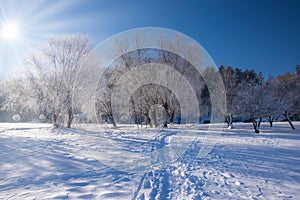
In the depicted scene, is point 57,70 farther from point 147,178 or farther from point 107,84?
point 147,178

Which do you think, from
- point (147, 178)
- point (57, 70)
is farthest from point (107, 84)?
point (147, 178)

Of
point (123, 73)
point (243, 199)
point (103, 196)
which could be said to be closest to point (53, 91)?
point (123, 73)

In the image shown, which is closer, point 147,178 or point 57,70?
point 147,178

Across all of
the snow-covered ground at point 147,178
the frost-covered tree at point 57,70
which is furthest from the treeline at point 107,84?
the snow-covered ground at point 147,178

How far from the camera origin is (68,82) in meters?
20.5

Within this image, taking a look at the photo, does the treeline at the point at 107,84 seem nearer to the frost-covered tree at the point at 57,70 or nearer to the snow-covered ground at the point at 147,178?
the frost-covered tree at the point at 57,70

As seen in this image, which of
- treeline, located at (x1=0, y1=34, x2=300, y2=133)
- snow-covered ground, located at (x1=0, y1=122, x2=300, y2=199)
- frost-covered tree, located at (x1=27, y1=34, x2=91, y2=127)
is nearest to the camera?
snow-covered ground, located at (x1=0, y1=122, x2=300, y2=199)

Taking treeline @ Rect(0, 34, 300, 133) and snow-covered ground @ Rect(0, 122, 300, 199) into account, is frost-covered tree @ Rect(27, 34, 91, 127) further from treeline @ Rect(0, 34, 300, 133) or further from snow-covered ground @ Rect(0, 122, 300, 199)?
snow-covered ground @ Rect(0, 122, 300, 199)

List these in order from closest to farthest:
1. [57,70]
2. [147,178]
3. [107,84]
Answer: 1. [147,178]
2. [57,70]
3. [107,84]

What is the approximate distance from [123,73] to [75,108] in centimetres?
719

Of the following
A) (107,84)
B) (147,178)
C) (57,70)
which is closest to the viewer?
(147,178)

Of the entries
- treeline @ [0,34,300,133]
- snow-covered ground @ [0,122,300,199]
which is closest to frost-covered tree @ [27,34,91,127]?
treeline @ [0,34,300,133]

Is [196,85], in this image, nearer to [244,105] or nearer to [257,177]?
[244,105]

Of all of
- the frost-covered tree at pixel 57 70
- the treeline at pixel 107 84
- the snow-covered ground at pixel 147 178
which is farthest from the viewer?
the treeline at pixel 107 84
